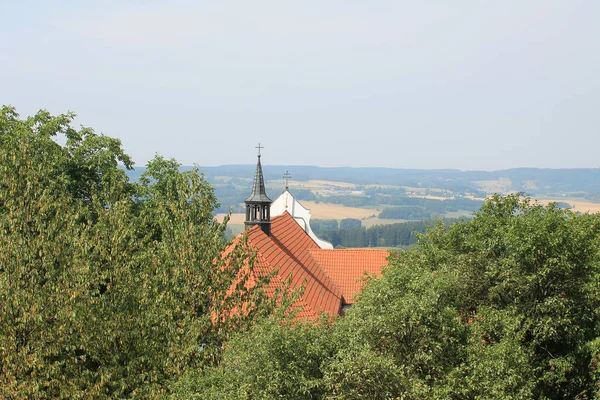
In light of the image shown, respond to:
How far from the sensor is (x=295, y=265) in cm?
2719

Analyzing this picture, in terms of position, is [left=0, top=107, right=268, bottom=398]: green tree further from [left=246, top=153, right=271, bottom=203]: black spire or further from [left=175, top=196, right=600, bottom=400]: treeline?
[left=246, top=153, right=271, bottom=203]: black spire

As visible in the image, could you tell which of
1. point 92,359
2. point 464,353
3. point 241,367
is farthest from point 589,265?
point 92,359

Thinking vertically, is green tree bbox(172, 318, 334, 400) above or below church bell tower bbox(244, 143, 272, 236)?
below

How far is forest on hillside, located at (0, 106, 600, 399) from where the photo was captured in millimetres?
11133

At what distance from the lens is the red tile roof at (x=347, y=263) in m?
33.4

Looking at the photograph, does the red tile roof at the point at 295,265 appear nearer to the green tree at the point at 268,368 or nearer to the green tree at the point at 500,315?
the green tree at the point at 500,315

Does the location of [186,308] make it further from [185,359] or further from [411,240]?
[411,240]

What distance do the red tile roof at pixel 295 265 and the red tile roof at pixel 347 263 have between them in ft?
2.02

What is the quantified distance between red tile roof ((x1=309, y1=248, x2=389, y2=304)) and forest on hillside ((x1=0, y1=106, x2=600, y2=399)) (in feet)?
58.2

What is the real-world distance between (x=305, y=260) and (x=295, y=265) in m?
3.99

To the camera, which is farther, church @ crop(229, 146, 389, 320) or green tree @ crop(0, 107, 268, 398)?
church @ crop(229, 146, 389, 320)

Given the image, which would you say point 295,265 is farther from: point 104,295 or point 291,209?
point 291,209

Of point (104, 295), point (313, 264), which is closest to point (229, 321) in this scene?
point (104, 295)

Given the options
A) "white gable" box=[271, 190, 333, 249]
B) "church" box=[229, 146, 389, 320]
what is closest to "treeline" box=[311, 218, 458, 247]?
"white gable" box=[271, 190, 333, 249]
